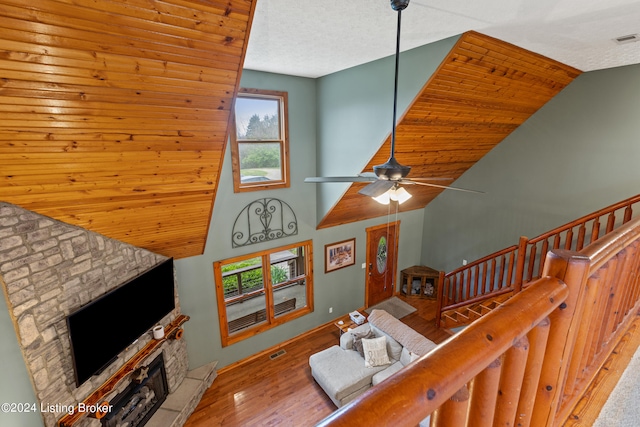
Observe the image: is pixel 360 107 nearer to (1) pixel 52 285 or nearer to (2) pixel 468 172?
(2) pixel 468 172

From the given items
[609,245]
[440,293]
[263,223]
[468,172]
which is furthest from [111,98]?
[468,172]

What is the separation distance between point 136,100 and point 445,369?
2544mm

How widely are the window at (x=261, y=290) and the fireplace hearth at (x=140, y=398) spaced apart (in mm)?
1121

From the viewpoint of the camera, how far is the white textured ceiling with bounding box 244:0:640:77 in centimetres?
230

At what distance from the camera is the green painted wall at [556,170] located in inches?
170

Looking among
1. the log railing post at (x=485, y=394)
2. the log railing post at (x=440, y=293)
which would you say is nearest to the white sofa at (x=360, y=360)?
the log railing post at (x=440, y=293)

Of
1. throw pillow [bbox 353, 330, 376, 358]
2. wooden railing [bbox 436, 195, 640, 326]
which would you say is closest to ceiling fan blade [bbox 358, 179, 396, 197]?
wooden railing [bbox 436, 195, 640, 326]

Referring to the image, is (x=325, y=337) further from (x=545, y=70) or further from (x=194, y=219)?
(x=545, y=70)

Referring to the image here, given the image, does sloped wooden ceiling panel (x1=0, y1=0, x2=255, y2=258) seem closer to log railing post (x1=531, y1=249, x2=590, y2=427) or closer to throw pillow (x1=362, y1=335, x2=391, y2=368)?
log railing post (x1=531, y1=249, x2=590, y2=427)

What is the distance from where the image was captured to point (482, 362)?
1.87ft

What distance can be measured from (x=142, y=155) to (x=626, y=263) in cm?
325

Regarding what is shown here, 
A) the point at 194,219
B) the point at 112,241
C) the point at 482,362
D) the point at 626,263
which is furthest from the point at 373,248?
the point at 482,362

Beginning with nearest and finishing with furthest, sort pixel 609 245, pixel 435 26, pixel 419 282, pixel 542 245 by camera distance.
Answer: pixel 609 245 → pixel 435 26 → pixel 542 245 → pixel 419 282

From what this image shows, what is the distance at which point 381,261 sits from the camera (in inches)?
278
